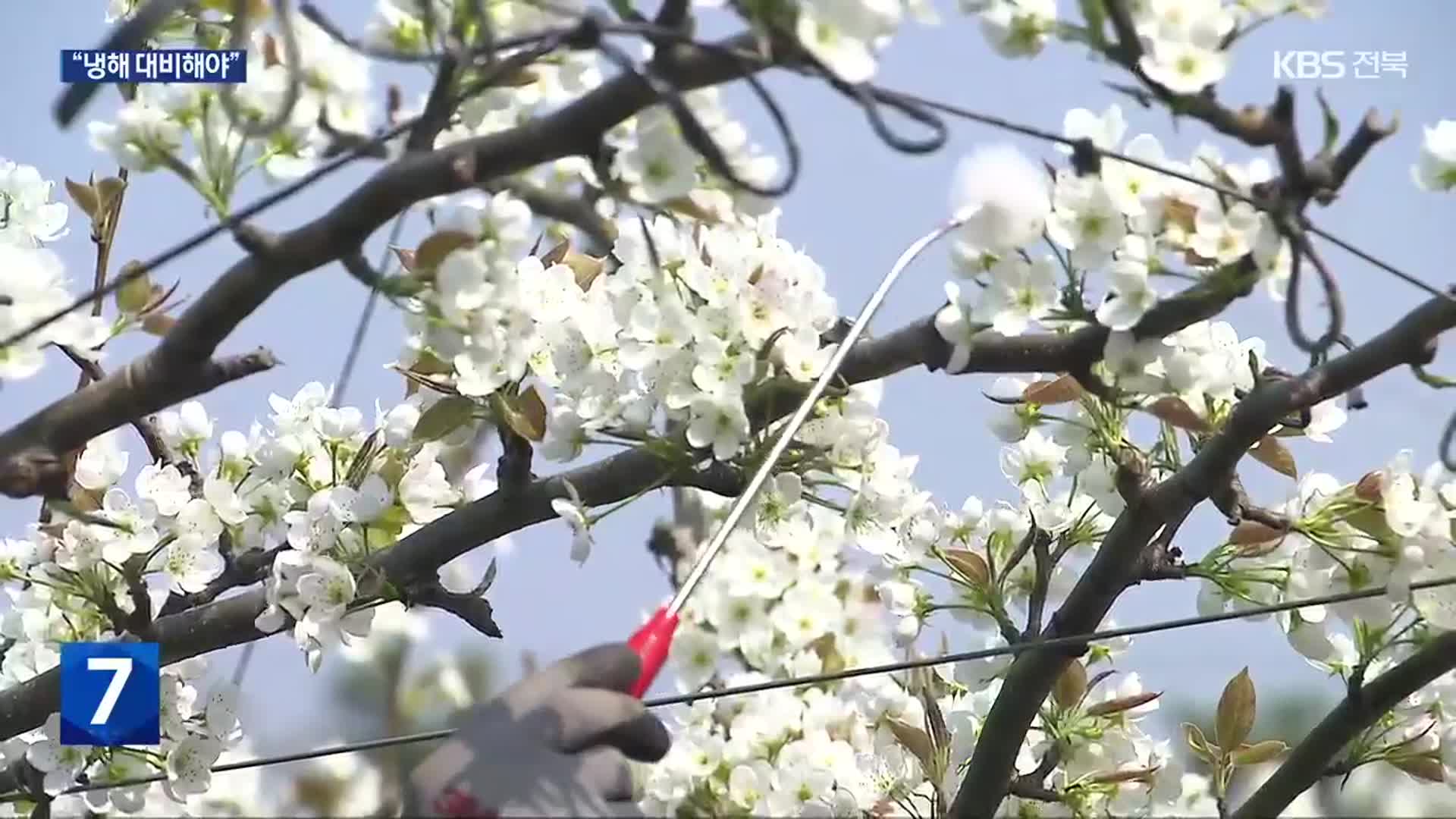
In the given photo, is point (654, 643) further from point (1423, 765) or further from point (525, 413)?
point (1423, 765)

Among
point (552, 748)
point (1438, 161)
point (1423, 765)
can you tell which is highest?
point (1438, 161)

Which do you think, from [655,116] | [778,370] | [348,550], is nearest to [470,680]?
[348,550]

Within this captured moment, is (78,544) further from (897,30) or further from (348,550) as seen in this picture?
(897,30)

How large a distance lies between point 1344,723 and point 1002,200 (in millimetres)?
251

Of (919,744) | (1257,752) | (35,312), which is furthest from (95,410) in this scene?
(1257,752)

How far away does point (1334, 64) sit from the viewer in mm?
480

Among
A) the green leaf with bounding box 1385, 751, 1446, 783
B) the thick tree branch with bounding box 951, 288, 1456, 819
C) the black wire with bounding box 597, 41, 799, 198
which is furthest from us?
the green leaf with bounding box 1385, 751, 1446, 783
